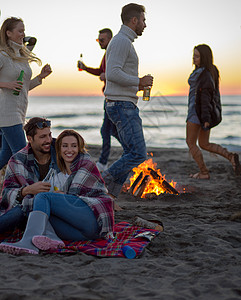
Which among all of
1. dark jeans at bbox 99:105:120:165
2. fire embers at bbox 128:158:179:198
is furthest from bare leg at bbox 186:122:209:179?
dark jeans at bbox 99:105:120:165

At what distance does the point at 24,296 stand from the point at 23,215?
135cm

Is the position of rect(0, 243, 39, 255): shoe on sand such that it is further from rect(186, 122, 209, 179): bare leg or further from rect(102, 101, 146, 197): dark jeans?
rect(186, 122, 209, 179): bare leg

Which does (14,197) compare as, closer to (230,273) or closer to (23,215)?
(23,215)

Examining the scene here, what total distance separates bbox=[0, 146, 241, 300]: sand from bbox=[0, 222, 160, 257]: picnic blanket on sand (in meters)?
0.08

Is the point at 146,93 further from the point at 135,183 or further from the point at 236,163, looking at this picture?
the point at 236,163

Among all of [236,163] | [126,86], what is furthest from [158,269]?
[236,163]

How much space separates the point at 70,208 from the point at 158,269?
98 centimetres

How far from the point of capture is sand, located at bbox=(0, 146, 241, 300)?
2.70m

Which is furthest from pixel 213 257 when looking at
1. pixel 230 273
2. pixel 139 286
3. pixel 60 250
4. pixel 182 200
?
pixel 182 200

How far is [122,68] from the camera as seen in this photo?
4.79 meters

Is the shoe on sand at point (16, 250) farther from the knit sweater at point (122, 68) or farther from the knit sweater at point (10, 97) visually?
the knit sweater at point (122, 68)

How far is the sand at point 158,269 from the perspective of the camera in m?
2.70

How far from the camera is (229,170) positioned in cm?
805

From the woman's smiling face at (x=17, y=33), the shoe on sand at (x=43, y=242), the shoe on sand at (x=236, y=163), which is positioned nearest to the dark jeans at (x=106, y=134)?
the woman's smiling face at (x=17, y=33)
